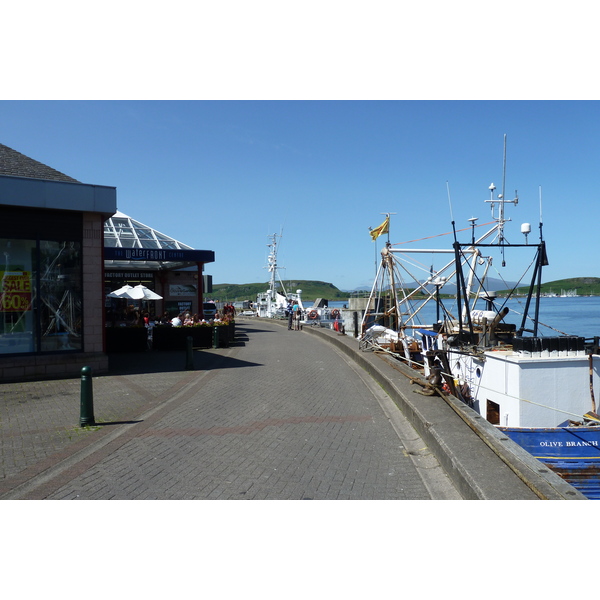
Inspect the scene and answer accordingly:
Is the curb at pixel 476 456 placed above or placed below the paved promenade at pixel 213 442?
above

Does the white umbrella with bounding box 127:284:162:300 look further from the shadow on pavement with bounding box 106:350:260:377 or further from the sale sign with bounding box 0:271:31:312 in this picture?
the sale sign with bounding box 0:271:31:312

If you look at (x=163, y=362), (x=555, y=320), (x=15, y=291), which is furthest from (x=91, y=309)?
(x=555, y=320)

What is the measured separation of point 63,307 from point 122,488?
8.32 m

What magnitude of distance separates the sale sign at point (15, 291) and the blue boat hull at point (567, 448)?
10440mm

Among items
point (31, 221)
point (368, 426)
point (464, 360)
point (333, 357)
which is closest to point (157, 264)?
point (333, 357)

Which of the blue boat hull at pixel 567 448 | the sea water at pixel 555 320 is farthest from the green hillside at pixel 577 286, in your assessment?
the blue boat hull at pixel 567 448

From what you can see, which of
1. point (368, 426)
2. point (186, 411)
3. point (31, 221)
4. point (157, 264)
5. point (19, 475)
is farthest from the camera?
point (157, 264)

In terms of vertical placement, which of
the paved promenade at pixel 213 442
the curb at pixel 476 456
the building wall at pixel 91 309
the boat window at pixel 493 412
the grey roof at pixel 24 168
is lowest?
the boat window at pixel 493 412

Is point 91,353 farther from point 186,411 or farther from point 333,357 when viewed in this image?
point 333,357

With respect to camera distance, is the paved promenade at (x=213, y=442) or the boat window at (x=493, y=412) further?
the boat window at (x=493, y=412)

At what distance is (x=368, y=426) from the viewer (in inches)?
315

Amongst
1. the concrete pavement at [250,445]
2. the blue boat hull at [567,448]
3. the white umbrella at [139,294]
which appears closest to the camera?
the concrete pavement at [250,445]

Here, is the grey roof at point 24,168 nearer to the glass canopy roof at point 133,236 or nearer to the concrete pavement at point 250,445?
the concrete pavement at point 250,445

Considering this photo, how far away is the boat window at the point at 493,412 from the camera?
12312mm
